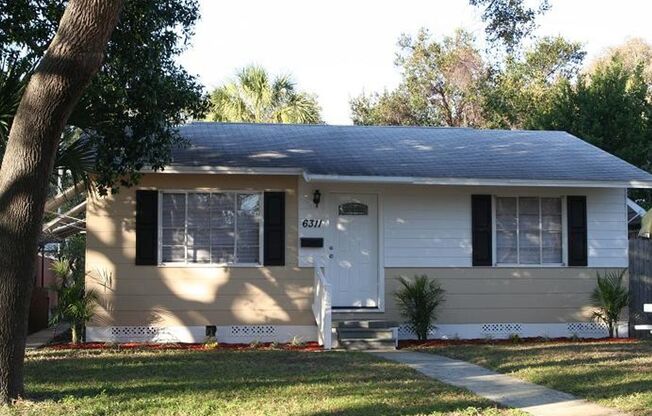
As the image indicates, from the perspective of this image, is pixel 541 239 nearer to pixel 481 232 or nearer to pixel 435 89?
pixel 481 232

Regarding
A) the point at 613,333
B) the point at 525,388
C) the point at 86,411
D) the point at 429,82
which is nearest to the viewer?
the point at 86,411

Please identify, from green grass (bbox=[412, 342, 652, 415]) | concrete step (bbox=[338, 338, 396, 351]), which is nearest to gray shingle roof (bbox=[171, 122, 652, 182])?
concrete step (bbox=[338, 338, 396, 351])

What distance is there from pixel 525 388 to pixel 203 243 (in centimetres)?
657

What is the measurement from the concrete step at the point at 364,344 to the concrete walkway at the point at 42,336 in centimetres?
497

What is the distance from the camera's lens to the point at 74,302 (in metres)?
12.6

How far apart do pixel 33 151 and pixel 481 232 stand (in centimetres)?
898

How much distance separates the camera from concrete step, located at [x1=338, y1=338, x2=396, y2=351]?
1265 centimetres

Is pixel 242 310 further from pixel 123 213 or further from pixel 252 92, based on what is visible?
pixel 252 92

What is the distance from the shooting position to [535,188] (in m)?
14.1

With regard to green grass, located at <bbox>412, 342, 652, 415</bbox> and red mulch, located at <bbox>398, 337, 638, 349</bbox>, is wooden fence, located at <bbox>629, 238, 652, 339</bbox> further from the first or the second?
green grass, located at <bbox>412, 342, 652, 415</bbox>

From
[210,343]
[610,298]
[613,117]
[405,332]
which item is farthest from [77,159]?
[613,117]

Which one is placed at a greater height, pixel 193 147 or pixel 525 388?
pixel 193 147

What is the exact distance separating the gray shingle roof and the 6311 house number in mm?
975

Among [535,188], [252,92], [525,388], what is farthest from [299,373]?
[252,92]
